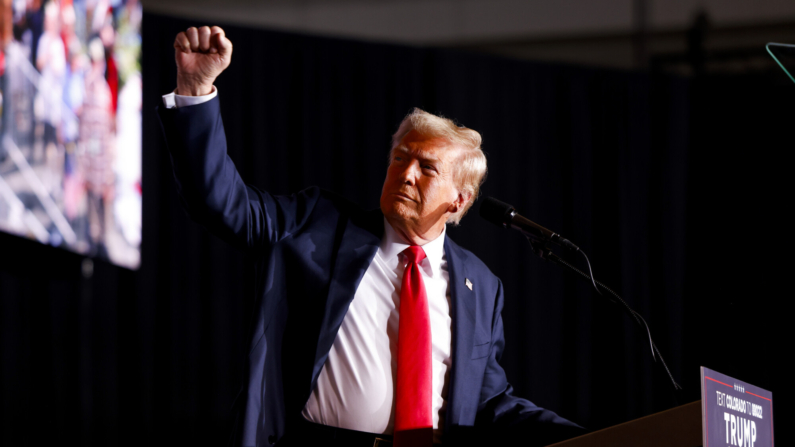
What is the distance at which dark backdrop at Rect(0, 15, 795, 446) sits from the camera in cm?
357

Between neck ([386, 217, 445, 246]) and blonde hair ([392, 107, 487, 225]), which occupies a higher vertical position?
blonde hair ([392, 107, 487, 225])

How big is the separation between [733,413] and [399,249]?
0.87 meters

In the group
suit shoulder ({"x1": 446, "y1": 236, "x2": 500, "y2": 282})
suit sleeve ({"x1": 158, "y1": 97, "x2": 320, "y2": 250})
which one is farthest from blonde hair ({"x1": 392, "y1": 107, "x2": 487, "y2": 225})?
suit sleeve ({"x1": 158, "y1": 97, "x2": 320, "y2": 250})

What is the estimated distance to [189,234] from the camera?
12.6 ft

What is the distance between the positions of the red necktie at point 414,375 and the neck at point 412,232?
0.59 ft

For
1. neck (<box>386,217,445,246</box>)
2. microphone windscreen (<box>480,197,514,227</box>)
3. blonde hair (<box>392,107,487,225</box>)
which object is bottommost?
neck (<box>386,217,445,246</box>)

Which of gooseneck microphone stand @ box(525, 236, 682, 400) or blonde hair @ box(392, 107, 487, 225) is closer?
gooseneck microphone stand @ box(525, 236, 682, 400)

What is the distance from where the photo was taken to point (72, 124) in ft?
8.73

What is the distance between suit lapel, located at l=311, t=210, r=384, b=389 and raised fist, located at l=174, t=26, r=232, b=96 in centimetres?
52

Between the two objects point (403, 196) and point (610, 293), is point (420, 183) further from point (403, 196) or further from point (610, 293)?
point (610, 293)

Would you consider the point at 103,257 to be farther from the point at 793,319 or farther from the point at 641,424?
the point at 793,319

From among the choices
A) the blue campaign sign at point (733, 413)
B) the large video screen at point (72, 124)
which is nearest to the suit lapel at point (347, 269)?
the blue campaign sign at point (733, 413)

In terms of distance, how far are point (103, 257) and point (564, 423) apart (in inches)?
87.4

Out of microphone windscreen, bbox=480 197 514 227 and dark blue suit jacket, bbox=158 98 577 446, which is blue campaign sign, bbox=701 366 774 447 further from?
microphone windscreen, bbox=480 197 514 227
